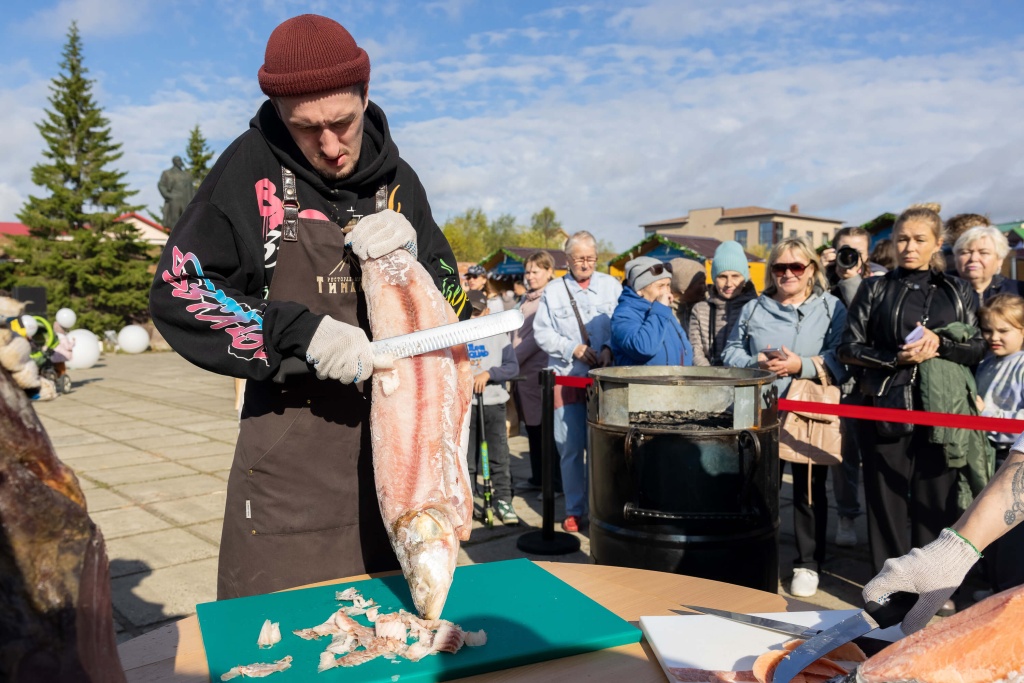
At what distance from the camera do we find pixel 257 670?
60.8 inches

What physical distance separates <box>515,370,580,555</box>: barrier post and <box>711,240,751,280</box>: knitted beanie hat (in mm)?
1734

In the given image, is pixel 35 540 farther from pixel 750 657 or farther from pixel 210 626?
pixel 750 657

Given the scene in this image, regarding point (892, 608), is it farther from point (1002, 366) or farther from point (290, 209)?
point (1002, 366)

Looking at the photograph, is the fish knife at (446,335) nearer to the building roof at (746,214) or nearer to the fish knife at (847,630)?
the fish knife at (847,630)

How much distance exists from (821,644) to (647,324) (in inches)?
155

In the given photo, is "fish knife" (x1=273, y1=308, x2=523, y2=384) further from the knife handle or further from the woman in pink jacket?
the woman in pink jacket

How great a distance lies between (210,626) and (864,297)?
4.05m

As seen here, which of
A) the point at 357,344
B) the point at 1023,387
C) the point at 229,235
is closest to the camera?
the point at 357,344

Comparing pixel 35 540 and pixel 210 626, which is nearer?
pixel 35 540

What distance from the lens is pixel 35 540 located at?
870mm

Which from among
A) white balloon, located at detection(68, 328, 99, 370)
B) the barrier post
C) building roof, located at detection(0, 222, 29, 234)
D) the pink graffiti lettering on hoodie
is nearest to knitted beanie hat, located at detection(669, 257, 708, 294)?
the barrier post

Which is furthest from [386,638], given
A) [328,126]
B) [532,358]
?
[532,358]

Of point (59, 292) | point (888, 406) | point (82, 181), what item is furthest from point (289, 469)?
point (82, 181)

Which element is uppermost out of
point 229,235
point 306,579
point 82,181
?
point 82,181
